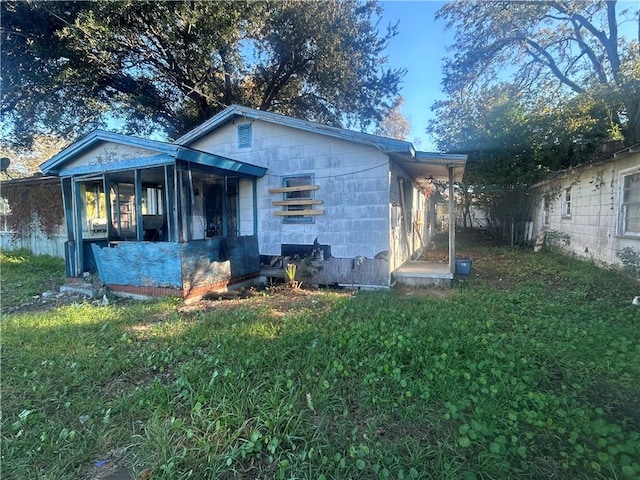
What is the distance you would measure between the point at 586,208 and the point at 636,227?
2727 mm

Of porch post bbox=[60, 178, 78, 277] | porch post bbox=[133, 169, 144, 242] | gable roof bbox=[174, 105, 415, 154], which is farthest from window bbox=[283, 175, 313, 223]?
porch post bbox=[60, 178, 78, 277]

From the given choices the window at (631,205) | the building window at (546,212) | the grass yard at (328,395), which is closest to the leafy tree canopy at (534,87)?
the building window at (546,212)

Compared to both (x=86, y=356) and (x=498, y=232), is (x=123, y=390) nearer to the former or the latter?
(x=86, y=356)

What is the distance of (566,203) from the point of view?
37.9ft

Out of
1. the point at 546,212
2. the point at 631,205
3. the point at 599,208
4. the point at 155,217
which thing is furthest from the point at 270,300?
the point at 546,212

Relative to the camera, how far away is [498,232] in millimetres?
17453

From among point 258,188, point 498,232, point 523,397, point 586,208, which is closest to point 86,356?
point 523,397

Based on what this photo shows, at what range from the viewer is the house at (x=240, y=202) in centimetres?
609

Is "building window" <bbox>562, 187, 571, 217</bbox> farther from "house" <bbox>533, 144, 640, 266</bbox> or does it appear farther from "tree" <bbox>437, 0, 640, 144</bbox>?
"tree" <bbox>437, 0, 640, 144</bbox>

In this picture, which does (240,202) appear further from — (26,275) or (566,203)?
(566,203)

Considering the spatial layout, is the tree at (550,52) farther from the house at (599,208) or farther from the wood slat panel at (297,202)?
the wood slat panel at (297,202)

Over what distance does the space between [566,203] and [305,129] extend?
33.8ft

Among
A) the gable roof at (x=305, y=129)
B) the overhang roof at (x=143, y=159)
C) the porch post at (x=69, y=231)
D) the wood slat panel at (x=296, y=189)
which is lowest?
the porch post at (x=69, y=231)

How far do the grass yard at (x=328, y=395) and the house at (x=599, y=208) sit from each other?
394cm
